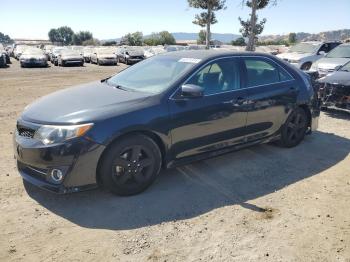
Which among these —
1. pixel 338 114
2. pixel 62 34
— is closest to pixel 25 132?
pixel 338 114

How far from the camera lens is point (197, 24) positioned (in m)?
35.5

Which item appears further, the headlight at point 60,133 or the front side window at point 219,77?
the front side window at point 219,77

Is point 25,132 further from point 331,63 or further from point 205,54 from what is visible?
point 331,63

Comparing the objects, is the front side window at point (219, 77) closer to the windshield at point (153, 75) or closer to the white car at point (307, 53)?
the windshield at point (153, 75)

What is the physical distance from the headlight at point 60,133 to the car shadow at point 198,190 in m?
0.75

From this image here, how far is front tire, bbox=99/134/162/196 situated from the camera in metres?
3.98

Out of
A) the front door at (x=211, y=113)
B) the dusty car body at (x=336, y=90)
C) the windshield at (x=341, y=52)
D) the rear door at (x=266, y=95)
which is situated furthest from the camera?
the windshield at (x=341, y=52)

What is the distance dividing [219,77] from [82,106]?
185 centimetres

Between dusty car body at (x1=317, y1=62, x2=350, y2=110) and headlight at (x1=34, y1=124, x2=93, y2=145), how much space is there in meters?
6.12

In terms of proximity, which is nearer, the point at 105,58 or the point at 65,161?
the point at 65,161

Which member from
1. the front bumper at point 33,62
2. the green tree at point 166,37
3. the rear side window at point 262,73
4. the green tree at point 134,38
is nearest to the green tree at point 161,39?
the green tree at point 166,37

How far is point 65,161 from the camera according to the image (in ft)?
12.3

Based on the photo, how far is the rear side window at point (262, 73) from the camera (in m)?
5.22

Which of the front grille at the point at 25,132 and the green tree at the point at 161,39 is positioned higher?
the green tree at the point at 161,39
